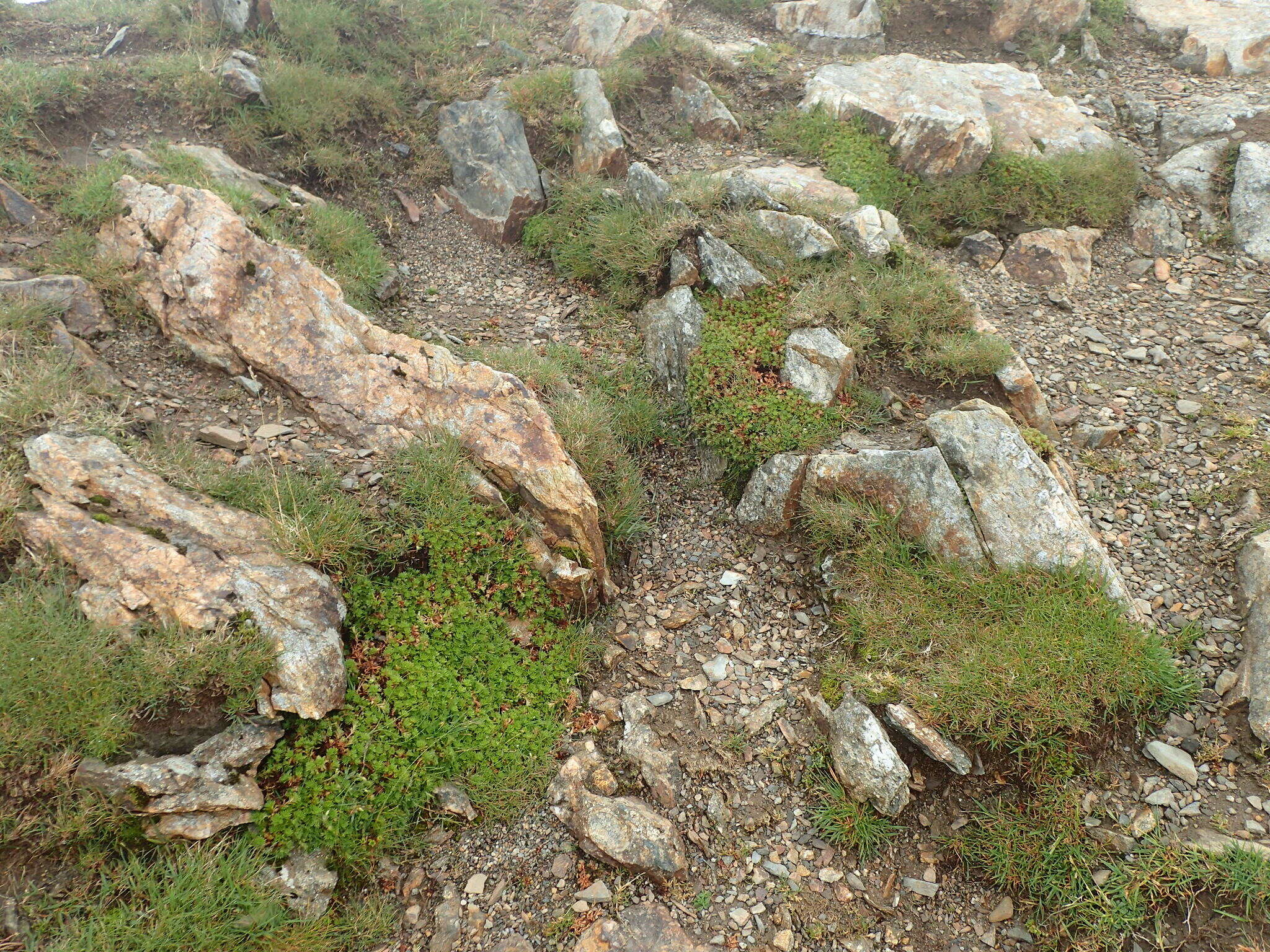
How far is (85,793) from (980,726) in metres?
5.13

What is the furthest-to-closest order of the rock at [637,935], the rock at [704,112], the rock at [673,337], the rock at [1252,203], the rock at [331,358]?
the rock at [704,112]
the rock at [1252,203]
the rock at [673,337]
the rock at [331,358]
the rock at [637,935]

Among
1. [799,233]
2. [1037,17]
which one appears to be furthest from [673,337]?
[1037,17]

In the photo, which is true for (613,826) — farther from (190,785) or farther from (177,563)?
(177,563)

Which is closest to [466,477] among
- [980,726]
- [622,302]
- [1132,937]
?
[622,302]

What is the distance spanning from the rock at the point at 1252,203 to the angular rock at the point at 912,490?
18.9 ft

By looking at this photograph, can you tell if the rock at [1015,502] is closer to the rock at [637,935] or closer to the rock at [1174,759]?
the rock at [1174,759]

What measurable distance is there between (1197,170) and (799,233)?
546 centimetres

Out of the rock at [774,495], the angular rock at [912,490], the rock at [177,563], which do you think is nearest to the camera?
the rock at [177,563]

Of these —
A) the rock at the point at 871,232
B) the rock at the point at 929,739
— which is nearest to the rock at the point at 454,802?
the rock at the point at 929,739

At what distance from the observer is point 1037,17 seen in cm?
1132

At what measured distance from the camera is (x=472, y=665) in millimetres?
4879

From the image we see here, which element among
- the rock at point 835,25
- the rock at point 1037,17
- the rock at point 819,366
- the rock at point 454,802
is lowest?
the rock at point 454,802

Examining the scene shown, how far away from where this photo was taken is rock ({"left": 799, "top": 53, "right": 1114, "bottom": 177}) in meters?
8.95

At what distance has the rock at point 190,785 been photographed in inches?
146
